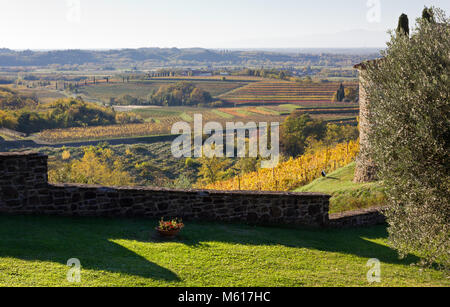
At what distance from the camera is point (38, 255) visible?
816 cm

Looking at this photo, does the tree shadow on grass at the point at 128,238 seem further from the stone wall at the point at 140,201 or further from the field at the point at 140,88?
the field at the point at 140,88

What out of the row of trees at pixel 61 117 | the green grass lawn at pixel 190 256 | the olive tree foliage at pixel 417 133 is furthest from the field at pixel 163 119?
the olive tree foliage at pixel 417 133

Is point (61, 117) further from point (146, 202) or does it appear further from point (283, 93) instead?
point (146, 202)

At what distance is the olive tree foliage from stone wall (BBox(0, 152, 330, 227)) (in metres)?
3.33

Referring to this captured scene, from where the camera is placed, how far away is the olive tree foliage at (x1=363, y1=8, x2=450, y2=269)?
24.3 feet

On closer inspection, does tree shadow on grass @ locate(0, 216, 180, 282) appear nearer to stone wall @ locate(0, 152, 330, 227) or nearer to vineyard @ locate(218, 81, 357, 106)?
stone wall @ locate(0, 152, 330, 227)

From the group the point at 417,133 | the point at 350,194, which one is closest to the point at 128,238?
the point at 417,133

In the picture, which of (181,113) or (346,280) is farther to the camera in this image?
(181,113)

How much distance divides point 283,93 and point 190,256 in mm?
109598

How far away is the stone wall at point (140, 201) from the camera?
1062 cm

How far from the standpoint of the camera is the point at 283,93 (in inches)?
4562
